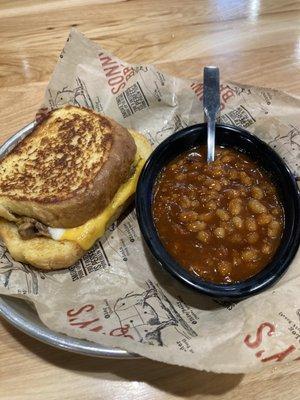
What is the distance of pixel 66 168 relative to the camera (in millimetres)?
1584

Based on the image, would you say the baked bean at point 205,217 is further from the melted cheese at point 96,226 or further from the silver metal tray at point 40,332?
the silver metal tray at point 40,332

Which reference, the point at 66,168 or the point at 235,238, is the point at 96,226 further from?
the point at 235,238

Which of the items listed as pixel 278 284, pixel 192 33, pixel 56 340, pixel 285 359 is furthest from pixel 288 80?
pixel 56 340

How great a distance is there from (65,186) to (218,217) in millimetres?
484

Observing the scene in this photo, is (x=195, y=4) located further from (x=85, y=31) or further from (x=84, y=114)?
(x=84, y=114)

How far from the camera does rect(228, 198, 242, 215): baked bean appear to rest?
1489 mm

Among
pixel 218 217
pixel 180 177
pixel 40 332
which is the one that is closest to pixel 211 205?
pixel 218 217

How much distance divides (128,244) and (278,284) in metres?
0.50

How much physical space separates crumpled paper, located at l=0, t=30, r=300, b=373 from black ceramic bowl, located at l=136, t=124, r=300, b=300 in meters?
0.08

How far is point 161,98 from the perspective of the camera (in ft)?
6.04

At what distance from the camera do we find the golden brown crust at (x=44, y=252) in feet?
4.88

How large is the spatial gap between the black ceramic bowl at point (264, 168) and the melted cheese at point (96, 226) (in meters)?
0.10

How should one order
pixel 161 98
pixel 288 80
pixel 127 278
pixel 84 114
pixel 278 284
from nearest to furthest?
pixel 278 284 < pixel 127 278 < pixel 84 114 < pixel 161 98 < pixel 288 80

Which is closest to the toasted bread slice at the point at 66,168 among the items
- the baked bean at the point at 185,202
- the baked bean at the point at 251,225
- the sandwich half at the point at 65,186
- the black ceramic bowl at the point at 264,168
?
the sandwich half at the point at 65,186
